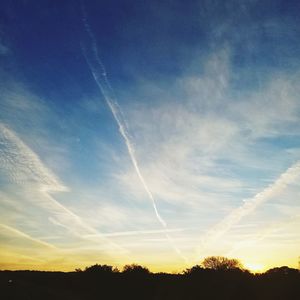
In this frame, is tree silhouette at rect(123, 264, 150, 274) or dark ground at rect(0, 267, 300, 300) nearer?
dark ground at rect(0, 267, 300, 300)

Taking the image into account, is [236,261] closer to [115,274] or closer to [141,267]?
[141,267]

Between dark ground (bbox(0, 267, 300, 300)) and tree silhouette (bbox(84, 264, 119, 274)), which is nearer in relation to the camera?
dark ground (bbox(0, 267, 300, 300))

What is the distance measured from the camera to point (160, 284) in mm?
63531

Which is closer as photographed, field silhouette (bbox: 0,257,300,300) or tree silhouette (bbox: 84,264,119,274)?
field silhouette (bbox: 0,257,300,300)

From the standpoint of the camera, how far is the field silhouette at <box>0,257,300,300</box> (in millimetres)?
55781

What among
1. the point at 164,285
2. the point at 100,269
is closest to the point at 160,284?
the point at 164,285

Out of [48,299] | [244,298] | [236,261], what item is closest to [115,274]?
[244,298]

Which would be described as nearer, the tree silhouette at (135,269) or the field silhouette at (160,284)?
the field silhouette at (160,284)

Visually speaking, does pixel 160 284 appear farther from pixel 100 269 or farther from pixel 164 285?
pixel 100 269

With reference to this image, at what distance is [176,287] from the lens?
2416 inches

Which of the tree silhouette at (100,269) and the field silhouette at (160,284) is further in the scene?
the tree silhouette at (100,269)

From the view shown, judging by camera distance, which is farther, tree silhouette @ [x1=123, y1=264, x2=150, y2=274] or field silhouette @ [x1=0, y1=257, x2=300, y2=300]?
tree silhouette @ [x1=123, y1=264, x2=150, y2=274]

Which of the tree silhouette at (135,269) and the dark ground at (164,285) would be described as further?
the tree silhouette at (135,269)

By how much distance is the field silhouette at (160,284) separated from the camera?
5578 cm
